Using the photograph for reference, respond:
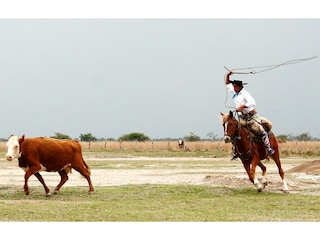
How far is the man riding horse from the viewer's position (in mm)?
18703

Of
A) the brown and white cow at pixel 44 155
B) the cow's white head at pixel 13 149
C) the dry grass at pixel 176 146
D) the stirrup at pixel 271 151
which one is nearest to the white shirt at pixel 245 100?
the stirrup at pixel 271 151

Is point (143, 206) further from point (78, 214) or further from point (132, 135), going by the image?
point (132, 135)

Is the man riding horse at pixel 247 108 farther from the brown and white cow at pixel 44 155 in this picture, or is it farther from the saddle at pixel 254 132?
the brown and white cow at pixel 44 155

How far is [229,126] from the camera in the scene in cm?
1816

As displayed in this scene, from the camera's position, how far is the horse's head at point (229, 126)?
17969 mm

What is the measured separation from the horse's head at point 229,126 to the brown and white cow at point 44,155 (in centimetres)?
421

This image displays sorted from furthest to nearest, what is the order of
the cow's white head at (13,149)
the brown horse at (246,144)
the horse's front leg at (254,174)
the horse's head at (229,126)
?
the horse's front leg at (254,174) → the brown horse at (246,144) → the horse's head at (229,126) → the cow's white head at (13,149)

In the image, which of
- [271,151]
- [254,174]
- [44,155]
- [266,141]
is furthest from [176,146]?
[44,155]

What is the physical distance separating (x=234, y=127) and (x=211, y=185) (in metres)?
2.77

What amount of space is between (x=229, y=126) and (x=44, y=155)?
211 inches

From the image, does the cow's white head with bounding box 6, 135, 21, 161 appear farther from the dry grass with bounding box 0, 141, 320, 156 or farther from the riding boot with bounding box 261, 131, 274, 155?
the dry grass with bounding box 0, 141, 320, 156

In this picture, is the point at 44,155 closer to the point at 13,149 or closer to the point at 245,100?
the point at 13,149

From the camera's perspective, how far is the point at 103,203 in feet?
51.6

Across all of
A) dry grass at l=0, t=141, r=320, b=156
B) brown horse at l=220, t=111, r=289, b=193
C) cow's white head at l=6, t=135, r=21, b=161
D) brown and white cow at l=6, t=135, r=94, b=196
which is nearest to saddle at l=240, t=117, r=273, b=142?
brown horse at l=220, t=111, r=289, b=193
